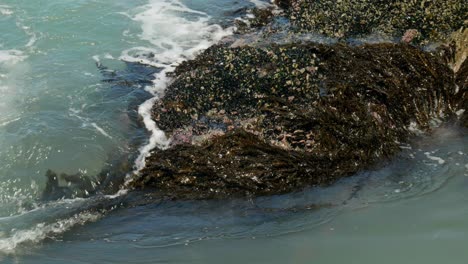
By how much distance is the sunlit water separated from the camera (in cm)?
589

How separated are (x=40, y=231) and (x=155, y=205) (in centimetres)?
175

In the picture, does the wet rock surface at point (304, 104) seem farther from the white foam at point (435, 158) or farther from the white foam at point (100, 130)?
the white foam at point (100, 130)

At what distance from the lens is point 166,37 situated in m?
13.7

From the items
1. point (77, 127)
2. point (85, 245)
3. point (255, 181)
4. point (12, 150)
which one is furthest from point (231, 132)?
point (12, 150)

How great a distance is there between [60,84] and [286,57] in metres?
5.70

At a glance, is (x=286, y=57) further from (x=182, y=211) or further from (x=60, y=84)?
(x=60, y=84)

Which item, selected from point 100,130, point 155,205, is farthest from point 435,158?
point 100,130

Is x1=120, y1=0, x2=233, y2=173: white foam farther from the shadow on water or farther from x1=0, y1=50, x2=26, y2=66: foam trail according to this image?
x1=0, y1=50, x2=26, y2=66: foam trail

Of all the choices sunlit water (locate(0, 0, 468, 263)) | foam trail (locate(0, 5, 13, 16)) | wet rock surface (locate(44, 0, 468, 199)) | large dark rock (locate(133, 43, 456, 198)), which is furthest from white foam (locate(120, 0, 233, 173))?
foam trail (locate(0, 5, 13, 16))

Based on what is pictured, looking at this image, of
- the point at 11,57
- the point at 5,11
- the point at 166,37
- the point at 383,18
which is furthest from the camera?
the point at 5,11

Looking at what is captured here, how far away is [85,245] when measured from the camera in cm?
647

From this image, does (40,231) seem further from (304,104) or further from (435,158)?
(435,158)

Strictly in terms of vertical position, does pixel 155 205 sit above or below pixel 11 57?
below

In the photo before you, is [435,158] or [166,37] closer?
[435,158]
